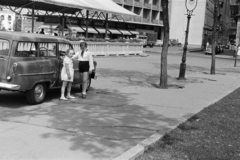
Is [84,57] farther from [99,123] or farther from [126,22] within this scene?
[126,22]

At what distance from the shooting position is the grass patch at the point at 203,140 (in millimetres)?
4891

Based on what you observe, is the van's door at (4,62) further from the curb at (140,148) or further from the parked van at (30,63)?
the curb at (140,148)

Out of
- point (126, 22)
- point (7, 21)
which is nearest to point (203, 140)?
point (7, 21)

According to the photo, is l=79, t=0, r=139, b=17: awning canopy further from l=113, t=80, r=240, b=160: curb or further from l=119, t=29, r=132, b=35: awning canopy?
l=119, t=29, r=132, b=35: awning canopy

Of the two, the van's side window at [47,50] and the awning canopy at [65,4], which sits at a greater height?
the awning canopy at [65,4]

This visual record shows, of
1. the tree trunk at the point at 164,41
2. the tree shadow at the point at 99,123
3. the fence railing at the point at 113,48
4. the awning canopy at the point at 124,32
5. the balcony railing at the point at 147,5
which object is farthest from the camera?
the balcony railing at the point at 147,5

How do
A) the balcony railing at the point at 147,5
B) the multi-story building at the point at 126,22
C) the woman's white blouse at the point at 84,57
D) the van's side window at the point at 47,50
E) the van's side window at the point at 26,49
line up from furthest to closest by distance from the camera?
the balcony railing at the point at 147,5 → the multi-story building at the point at 126,22 → the woman's white blouse at the point at 84,57 → the van's side window at the point at 47,50 → the van's side window at the point at 26,49

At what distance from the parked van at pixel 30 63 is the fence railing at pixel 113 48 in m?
14.9

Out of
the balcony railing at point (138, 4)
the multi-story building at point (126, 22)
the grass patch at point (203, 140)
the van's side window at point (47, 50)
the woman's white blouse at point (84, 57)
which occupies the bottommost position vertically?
the grass patch at point (203, 140)

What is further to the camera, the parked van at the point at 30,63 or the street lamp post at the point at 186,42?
the street lamp post at the point at 186,42

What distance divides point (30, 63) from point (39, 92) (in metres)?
0.85

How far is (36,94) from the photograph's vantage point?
7.93m

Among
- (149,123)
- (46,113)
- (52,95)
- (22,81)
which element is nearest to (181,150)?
(149,123)

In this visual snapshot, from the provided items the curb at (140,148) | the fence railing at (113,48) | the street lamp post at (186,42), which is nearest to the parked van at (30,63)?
the curb at (140,148)
